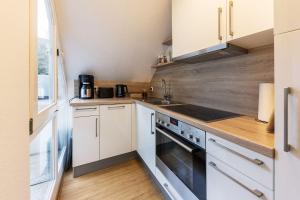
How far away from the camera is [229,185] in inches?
35.2

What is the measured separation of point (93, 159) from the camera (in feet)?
7.29

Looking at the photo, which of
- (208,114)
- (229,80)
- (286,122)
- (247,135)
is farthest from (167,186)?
(286,122)

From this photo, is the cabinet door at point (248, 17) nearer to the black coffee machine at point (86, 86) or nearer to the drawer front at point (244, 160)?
the drawer front at point (244, 160)

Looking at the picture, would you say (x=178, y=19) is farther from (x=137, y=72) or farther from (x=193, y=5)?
(x=137, y=72)

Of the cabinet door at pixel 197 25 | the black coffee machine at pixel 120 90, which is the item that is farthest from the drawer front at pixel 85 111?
the cabinet door at pixel 197 25

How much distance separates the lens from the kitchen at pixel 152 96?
65 centimetres

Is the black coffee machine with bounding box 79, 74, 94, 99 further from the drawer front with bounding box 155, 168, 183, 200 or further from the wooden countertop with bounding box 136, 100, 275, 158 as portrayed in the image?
the wooden countertop with bounding box 136, 100, 275, 158

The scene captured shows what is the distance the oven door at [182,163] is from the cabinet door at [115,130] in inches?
31.3

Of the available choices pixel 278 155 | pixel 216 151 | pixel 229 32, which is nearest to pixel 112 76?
pixel 229 32

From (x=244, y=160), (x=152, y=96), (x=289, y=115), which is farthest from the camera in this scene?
(x=152, y=96)

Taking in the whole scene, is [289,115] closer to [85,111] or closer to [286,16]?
[286,16]

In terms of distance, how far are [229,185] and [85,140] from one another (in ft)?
5.83

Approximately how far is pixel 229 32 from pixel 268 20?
9.8 inches

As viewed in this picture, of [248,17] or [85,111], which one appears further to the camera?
[85,111]
